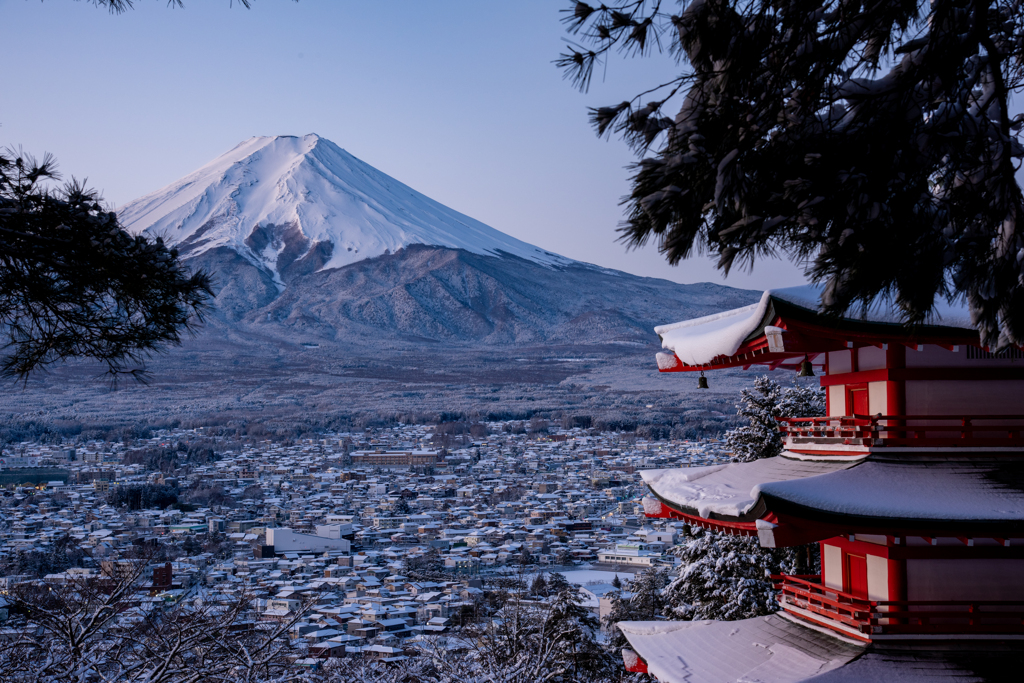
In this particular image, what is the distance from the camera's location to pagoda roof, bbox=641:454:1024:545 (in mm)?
4844

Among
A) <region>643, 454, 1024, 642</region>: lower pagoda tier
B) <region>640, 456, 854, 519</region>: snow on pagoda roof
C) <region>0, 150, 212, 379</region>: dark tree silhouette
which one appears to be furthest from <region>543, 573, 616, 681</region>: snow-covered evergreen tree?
<region>0, 150, 212, 379</region>: dark tree silhouette

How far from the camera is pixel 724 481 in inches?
254

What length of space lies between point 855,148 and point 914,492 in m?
2.73

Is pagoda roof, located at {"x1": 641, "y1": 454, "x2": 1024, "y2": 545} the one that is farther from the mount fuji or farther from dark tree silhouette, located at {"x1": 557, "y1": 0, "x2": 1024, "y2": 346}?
the mount fuji

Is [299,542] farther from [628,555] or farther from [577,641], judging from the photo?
[577,641]

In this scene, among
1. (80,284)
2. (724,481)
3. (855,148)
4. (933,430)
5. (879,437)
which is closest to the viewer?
(855,148)

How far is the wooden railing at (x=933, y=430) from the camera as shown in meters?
5.30

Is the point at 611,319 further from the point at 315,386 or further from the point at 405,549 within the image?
the point at 405,549

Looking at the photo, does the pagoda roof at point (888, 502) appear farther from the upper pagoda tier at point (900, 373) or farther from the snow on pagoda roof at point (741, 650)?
the snow on pagoda roof at point (741, 650)

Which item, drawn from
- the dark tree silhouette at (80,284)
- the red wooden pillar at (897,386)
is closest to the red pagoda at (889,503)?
the red wooden pillar at (897,386)

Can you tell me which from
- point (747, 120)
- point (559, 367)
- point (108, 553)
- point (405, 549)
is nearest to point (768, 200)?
point (747, 120)

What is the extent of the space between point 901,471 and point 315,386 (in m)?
76.3

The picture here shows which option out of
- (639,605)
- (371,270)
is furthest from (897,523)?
(371,270)

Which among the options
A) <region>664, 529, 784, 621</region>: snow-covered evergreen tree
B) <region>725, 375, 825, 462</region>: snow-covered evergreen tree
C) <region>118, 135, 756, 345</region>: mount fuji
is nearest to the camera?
<region>664, 529, 784, 621</region>: snow-covered evergreen tree
